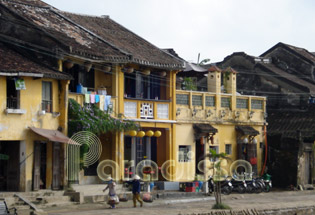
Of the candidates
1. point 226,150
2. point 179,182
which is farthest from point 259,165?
point 179,182

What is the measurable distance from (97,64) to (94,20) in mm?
5455

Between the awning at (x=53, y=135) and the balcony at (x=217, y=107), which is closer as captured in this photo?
the awning at (x=53, y=135)

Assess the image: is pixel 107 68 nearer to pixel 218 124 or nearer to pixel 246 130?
pixel 218 124

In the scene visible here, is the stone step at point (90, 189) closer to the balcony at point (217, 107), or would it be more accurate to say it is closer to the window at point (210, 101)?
the balcony at point (217, 107)

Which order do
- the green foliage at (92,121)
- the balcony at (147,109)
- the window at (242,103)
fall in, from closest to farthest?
the green foliage at (92,121)
the balcony at (147,109)
the window at (242,103)

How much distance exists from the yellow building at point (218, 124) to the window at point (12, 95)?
10.1 m

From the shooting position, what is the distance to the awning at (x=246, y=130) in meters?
37.3

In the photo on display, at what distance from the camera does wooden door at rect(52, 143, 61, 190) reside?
2795cm

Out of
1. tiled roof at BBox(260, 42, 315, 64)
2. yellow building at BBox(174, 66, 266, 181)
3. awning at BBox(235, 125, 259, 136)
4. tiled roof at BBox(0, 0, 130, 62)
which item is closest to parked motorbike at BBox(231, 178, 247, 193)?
yellow building at BBox(174, 66, 266, 181)

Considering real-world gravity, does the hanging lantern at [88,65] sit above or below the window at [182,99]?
above

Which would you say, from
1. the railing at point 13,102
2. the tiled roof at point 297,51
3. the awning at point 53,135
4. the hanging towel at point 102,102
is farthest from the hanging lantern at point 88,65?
the tiled roof at point 297,51

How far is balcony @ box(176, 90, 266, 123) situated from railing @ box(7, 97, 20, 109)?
10.1 metres

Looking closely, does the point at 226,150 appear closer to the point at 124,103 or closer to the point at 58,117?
the point at 124,103

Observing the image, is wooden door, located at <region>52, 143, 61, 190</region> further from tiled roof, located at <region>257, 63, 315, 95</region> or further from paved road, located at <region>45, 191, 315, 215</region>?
tiled roof, located at <region>257, 63, 315, 95</region>
